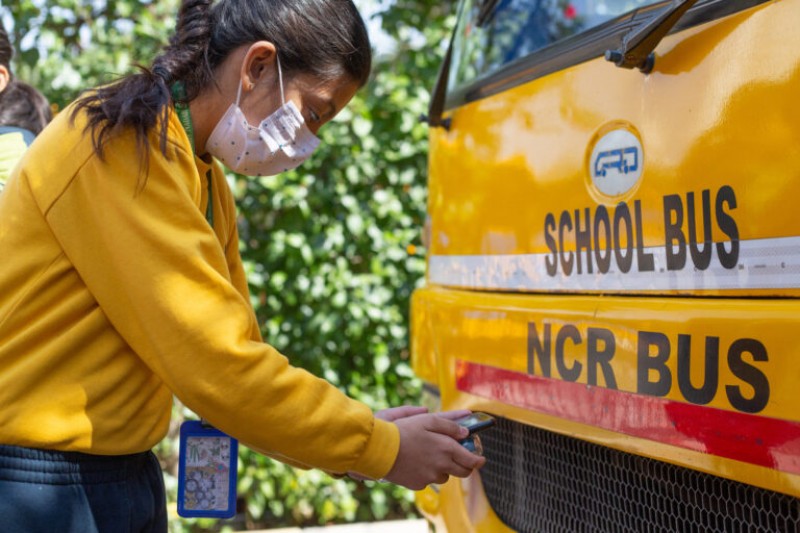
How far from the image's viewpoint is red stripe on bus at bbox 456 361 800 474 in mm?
1611

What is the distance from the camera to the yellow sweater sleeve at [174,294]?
157cm

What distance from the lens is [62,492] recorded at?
164 cm

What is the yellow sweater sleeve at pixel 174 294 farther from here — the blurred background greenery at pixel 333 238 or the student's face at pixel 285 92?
the blurred background greenery at pixel 333 238

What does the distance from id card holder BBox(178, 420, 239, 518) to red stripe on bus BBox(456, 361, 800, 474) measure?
0.74 m

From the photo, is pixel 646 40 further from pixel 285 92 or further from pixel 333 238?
pixel 333 238

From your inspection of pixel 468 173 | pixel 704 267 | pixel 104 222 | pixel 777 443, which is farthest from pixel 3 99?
pixel 777 443

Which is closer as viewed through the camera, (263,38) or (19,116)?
(263,38)

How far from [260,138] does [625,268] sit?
2.64 feet

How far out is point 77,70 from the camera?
5074 millimetres

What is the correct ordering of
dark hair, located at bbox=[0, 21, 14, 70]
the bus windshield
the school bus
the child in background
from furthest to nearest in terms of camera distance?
dark hair, located at bbox=[0, 21, 14, 70] → the child in background → the bus windshield → the school bus

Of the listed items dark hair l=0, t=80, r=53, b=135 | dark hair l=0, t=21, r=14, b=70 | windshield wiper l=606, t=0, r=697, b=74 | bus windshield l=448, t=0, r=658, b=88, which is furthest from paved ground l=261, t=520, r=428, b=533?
windshield wiper l=606, t=0, r=697, b=74

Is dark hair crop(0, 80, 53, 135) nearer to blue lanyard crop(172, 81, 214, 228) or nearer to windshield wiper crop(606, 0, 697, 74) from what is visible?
blue lanyard crop(172, 81, 214, 228)

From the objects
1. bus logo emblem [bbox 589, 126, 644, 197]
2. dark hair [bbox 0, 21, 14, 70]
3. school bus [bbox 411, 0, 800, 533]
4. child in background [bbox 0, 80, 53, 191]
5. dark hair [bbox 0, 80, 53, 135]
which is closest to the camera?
school bus [bbox 411, 0, 800, 533]

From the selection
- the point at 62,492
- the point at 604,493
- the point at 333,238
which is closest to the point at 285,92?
the point at 62,492
